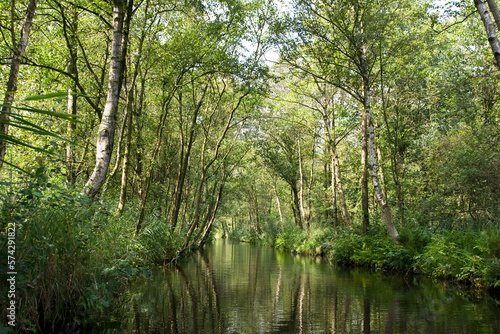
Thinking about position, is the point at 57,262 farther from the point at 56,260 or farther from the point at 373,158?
the point at 373,158

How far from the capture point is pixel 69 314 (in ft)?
14.7

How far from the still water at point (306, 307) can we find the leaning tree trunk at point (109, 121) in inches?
97.7

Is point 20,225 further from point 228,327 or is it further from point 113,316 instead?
point 228,327

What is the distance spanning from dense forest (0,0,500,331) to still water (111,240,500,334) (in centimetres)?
104

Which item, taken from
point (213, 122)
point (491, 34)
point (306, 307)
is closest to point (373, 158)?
point (491, 34)

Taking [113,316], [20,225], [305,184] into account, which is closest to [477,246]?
[113,316]

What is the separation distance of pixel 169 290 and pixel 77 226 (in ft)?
13.9

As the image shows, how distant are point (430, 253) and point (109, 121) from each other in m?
9.91

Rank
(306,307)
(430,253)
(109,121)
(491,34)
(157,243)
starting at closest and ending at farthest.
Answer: (109,121) → (306,307) → (491,34) → (430,253) → (157,243)

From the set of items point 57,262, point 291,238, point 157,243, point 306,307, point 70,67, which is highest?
point 70,67

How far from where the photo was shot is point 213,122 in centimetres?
2058

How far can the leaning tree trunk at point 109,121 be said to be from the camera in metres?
6.18

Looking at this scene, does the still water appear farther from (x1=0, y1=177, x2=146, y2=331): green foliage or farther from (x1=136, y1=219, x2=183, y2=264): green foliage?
(x1=136, y1=219, x2=183, y2=264): green foliage

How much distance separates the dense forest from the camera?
186 inches
